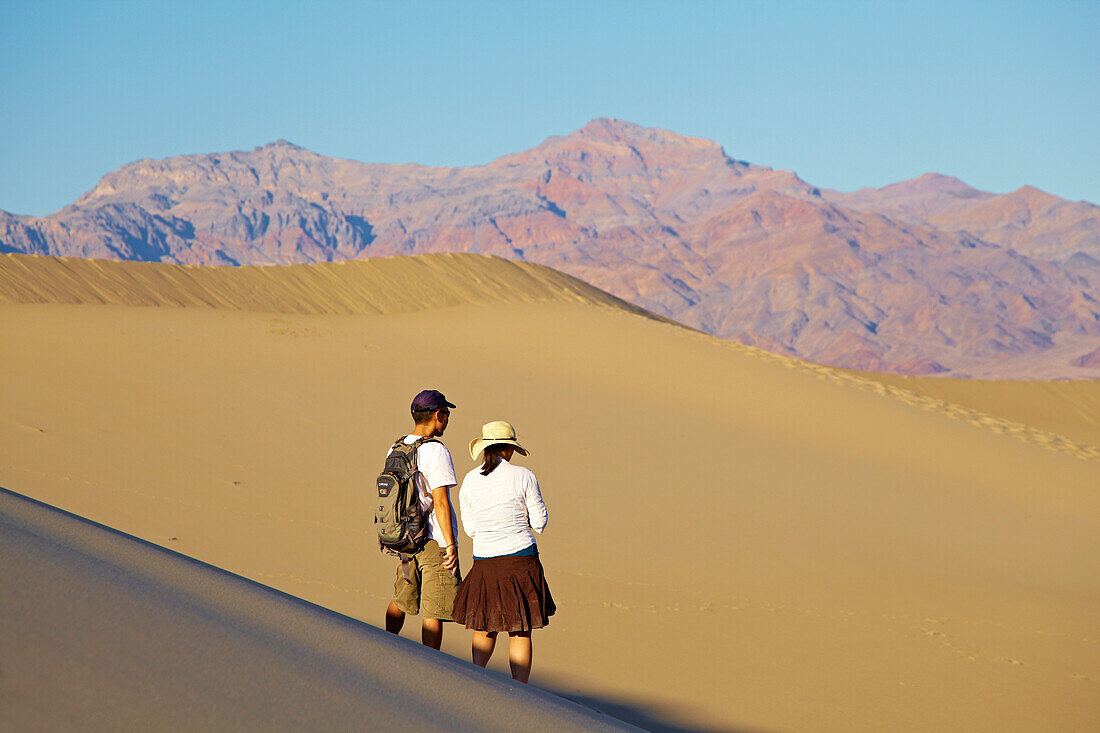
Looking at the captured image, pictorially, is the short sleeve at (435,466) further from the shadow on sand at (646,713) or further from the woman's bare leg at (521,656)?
the shadow on sand at (646,713)

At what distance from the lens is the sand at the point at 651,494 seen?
19.9ft

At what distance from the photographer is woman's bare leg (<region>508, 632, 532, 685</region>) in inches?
169

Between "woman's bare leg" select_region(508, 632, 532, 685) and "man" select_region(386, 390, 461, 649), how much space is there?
0.31m

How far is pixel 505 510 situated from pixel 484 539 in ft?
0.52

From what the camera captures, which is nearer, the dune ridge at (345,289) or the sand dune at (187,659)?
the sand dune at (187,659)

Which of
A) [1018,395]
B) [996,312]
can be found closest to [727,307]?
[996,312]

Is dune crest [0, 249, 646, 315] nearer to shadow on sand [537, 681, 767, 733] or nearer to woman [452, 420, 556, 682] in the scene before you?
shadow on sand [537, 681, 767, 733]

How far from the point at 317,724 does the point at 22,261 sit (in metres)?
19.8

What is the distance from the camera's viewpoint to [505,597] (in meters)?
4.29

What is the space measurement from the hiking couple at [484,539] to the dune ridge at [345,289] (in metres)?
16.3

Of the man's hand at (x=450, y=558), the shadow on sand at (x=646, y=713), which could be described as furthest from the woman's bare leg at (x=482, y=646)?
the shadow on sand at (x=646, y=713)

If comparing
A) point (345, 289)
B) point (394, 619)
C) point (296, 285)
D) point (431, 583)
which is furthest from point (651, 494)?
point (296, 285)

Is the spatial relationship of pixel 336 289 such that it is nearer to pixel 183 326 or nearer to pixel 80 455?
pixel 183 326

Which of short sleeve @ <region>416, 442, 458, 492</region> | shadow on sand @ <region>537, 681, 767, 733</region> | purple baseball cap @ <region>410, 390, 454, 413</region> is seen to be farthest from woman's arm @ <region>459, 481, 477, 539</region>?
shadow on sand @ <region>537, 681, 767, 733</region>
